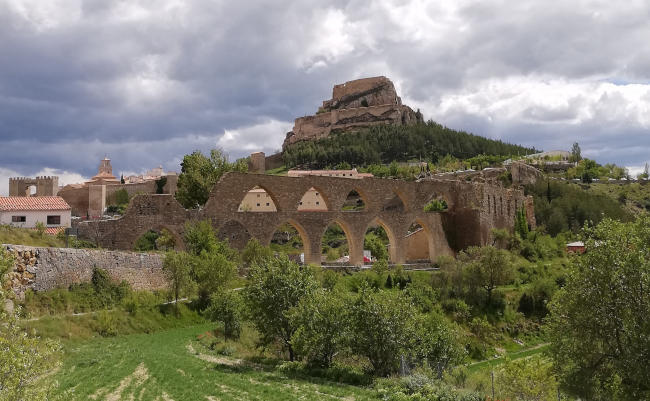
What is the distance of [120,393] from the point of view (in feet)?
38.8

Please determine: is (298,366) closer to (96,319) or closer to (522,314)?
(96,319)

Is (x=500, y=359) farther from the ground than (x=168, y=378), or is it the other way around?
(x=168, y=378)

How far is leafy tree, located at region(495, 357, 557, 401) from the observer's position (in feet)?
51.0

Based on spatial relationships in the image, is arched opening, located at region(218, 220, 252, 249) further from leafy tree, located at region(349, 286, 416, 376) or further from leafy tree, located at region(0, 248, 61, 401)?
leafy tree, located at region(0, 248, 61, 401)

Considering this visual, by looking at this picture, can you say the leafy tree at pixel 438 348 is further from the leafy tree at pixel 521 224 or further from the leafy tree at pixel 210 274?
the leafy tree at pixel 521 224

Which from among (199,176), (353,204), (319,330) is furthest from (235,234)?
(353,204)

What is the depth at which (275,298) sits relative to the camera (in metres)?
18.0

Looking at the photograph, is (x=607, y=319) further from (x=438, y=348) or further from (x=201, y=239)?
(x=201, y=239)

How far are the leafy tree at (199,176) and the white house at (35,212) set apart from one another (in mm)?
9188

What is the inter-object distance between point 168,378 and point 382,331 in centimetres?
635

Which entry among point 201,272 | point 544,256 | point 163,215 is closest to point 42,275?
point 201,272

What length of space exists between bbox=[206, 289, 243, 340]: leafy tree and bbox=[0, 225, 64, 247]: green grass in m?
7.75

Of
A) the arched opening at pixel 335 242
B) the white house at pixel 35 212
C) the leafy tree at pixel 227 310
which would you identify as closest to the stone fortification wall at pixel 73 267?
the leafy tree at pixel 227 310

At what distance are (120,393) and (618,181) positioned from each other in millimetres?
83167
